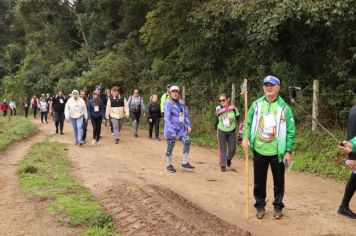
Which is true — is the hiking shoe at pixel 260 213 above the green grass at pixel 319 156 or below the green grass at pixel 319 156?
below

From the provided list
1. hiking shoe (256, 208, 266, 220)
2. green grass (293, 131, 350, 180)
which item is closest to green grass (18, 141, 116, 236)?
hiking shoe (256, 208, 266, 220)

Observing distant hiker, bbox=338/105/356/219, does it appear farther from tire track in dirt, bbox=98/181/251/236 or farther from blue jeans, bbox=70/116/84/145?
blue jeans, bbox=70/116/84/145

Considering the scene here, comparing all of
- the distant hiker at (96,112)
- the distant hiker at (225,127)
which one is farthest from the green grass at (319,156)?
the distant hiker at (96,112)

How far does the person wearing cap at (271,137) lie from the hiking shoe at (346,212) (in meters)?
0.96

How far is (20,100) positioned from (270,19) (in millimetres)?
35941

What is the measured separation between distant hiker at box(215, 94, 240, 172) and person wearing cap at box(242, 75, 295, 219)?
366 centimetres

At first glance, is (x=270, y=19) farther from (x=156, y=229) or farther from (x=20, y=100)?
(x=20, y=100)

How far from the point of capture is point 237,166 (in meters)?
11.3

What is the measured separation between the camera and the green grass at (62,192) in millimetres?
6195

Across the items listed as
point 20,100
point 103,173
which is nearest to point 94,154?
point 103,173

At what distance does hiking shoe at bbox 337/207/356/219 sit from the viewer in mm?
6707

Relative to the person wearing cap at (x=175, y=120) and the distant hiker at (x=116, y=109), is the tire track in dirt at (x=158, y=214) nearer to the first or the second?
the person wearing cap at (x=175, y=120)

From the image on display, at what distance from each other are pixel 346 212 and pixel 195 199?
93.8 inches

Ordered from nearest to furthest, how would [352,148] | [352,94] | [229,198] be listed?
[352,148] → [229,198] → [352,94]
